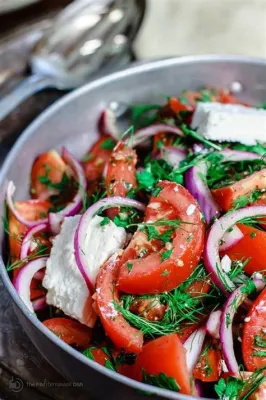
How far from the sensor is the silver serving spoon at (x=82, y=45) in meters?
1.62

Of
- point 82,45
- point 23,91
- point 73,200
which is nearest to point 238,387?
point 73,200

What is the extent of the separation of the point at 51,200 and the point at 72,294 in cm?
36

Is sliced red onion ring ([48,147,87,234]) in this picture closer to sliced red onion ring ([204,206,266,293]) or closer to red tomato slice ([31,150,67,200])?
red tomato slice ([31,150,67,200])

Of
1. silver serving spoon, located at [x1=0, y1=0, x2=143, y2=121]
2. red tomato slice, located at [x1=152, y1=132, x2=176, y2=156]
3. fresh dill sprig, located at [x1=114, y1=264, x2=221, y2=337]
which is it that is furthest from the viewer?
silver serving spoon, located at [x1=0, y1=0, x2=143, y2=121]

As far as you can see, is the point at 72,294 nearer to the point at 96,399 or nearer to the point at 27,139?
the point at 96,399

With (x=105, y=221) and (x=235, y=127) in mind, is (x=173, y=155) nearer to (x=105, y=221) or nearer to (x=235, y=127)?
(x=235, y=127)

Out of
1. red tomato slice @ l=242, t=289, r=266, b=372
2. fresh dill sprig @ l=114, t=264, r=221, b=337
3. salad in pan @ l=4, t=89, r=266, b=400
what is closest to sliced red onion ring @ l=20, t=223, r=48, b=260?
salad in pan @ l=4, t=89, r=266, b=400

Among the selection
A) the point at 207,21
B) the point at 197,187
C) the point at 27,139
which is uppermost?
the point at 27,139

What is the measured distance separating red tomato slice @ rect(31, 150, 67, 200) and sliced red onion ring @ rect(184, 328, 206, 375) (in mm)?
527

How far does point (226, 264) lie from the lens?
1048 millimetres

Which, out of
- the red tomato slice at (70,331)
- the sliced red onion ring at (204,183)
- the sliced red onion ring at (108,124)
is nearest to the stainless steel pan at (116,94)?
the sliced red onion ring at (108,124)

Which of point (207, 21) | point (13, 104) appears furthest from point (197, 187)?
point (207, 21)

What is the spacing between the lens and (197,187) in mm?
1154

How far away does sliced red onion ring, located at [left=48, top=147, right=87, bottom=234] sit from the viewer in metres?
1.21
